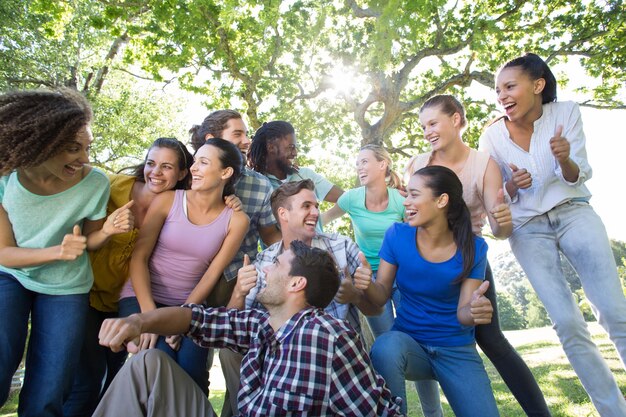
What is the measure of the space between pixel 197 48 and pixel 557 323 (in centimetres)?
881

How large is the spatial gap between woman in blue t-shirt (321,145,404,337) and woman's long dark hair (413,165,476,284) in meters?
1.06

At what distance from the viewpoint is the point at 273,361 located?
95.7 inches

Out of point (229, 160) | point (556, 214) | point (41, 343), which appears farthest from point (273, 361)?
point (556, 214)

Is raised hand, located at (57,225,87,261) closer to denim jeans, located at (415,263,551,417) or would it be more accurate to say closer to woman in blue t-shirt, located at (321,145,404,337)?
woman in blue t-shirt, located at (321,145,404,337)

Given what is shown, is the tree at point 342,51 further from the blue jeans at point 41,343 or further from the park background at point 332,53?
the blue jeans at point 41,343

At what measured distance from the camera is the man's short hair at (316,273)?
2746 millimetres

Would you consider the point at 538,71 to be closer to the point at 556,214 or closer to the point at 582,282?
the point at 556,214

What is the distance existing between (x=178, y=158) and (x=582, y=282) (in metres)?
3.04

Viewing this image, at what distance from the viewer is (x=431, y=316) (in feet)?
10.7

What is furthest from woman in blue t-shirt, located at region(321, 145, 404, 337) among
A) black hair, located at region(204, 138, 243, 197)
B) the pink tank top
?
the pink tank top

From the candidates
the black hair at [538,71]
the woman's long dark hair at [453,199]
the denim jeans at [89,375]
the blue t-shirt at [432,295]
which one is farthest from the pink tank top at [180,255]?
the black hair at [538,71]


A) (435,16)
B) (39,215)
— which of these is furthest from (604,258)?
(435,16)

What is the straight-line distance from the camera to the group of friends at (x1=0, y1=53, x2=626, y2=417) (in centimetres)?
248

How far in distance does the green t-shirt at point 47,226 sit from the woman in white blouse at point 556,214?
9.63 ft
